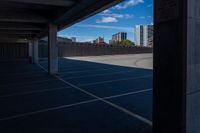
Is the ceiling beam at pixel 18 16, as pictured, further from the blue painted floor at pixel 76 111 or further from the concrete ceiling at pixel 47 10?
the blue painted floor at pixel 76 111

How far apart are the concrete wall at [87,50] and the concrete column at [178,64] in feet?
114

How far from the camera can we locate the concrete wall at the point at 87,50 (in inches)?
1546

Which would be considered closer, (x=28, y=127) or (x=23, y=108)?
(x=28, y=127)

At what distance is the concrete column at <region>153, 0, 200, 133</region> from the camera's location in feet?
8.68

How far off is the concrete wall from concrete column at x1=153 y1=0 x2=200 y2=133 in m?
34.9

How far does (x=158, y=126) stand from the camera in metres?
3.09
